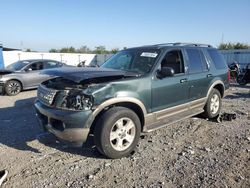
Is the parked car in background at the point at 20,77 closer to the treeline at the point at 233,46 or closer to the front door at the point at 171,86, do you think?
the front door at the point at 171,86

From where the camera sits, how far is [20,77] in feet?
38.1

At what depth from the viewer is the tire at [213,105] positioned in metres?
6.56

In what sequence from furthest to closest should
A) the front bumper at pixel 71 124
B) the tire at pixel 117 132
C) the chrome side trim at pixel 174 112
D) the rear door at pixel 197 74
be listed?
the rear door at pixel 197 74 < the chrome side trim at pixel 174 112 < the tire at pixel 117 132 < the front bumper at pixel 71 124

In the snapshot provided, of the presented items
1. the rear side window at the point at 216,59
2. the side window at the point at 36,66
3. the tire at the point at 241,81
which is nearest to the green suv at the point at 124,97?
the rear side window at the point at 216,59

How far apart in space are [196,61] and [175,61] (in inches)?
27.5

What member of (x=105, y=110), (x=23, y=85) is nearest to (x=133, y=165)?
(x=105, y=110)

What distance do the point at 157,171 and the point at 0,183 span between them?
2.20 m

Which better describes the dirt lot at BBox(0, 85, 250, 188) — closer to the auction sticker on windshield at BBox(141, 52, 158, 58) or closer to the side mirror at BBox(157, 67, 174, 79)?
the side mirror at BBox(157, 67, 174, 79)

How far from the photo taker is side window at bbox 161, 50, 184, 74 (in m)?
5.48

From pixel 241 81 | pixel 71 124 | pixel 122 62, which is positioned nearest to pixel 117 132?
pixel 71 124

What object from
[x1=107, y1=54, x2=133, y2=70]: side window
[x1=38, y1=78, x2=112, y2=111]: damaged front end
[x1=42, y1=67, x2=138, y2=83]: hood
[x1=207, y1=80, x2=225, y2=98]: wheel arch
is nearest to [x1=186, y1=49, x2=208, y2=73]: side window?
[x1=207, y1=80, x2=225, y2=98]: wheel arch

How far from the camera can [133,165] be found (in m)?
4.20

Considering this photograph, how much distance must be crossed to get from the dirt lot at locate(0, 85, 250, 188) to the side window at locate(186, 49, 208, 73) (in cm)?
135

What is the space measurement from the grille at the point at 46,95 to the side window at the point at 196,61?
302 cm
